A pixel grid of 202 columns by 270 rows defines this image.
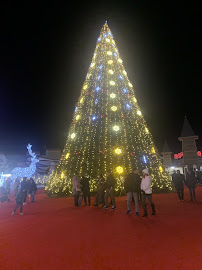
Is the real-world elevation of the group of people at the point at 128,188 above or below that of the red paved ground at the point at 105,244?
above

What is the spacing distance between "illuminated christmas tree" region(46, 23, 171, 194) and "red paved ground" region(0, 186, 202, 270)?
635 cm

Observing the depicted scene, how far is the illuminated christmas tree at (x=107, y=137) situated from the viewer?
12.8 m

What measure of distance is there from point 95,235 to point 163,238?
1.47 metres

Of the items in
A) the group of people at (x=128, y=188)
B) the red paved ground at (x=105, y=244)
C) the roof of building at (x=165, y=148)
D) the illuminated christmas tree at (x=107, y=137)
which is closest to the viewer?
the red paved ground at (x=105, y=244)

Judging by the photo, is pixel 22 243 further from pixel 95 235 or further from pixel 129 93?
pixel 129 93

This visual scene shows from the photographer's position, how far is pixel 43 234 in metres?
5.14

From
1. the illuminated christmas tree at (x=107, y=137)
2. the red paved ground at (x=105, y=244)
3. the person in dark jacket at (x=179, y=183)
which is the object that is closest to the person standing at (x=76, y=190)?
the illuminated christmas tree at (x=107, y=137)

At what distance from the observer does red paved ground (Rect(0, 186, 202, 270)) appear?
11.0ft

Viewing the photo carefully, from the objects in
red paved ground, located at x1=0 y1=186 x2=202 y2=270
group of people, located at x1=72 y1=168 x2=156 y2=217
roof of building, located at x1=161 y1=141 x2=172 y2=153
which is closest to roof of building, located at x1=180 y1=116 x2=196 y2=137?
roof of building, located at x1=161 y1=141 x2=172 y2=153

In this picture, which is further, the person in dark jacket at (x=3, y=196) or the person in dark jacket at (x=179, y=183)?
the person in dark jacket at (x=3, y=196)

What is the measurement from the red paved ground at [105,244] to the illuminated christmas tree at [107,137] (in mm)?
6350

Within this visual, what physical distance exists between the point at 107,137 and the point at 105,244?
942 centimetres

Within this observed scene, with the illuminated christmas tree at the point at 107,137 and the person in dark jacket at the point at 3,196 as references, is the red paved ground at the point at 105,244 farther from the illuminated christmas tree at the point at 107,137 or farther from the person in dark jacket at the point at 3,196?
the person in dark jacket at the point at 3,196

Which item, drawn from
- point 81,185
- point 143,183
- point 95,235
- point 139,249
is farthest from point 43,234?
point 81,185
